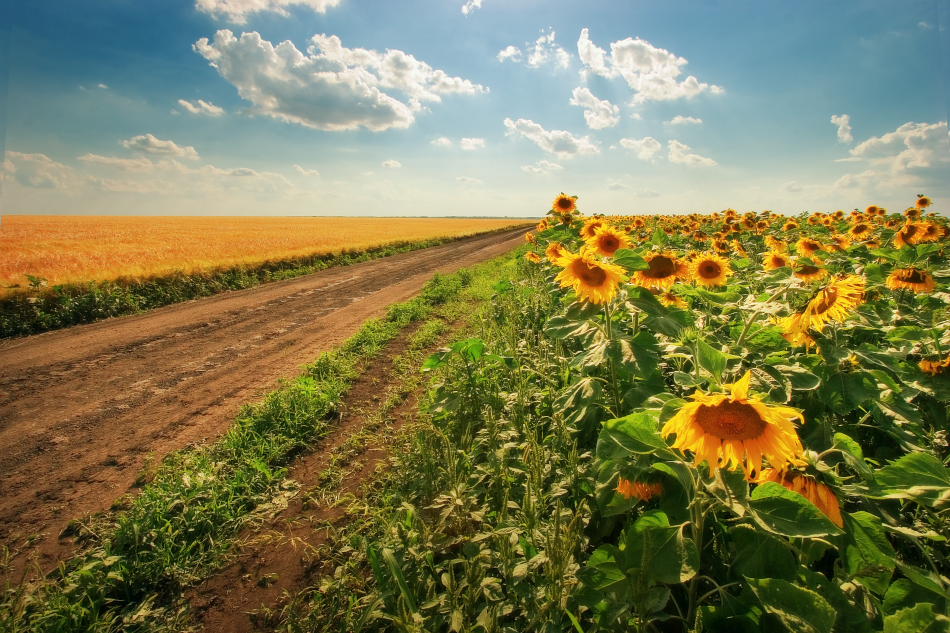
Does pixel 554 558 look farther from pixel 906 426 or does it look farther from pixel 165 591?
pixel 165 591

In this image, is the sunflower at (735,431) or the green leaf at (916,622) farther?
the sunflower at (735,431)

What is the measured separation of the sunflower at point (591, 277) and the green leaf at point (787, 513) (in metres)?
1.33

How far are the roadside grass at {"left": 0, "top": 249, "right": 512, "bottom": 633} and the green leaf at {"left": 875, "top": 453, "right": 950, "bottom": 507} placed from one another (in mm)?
3682

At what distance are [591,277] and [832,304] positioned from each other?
1.16 metres

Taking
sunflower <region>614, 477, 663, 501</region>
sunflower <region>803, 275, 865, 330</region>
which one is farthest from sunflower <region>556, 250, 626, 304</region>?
sunflower <region>614, 477, 663, 501</region>

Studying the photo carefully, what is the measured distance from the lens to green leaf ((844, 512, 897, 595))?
1269 mm

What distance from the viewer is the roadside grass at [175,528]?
2.53m

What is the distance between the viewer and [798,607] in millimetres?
1106

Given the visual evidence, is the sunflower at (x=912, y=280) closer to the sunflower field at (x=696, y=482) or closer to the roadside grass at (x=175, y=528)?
the sunflower field at (x=696, y=482)

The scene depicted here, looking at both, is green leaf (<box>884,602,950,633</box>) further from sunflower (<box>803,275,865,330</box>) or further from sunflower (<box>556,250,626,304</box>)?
sunflower (<box>556,250,626,304</box>)

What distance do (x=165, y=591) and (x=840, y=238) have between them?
31.1 feet

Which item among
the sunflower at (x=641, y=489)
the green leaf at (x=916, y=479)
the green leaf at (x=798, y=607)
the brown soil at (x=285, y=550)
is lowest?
the brown soil at (x=285, y=550)

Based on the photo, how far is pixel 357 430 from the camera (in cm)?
468

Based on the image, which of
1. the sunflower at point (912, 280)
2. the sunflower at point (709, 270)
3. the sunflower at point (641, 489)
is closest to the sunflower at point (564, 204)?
the sunflower at point (709, 270)
